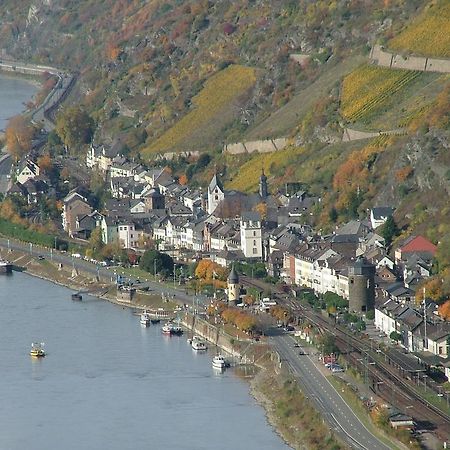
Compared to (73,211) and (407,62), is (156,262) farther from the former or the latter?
(407,62)

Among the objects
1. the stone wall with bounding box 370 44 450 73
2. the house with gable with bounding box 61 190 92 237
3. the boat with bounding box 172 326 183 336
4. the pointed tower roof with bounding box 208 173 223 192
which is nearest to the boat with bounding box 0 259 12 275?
the house with gable with bounding box 61 190 92 237

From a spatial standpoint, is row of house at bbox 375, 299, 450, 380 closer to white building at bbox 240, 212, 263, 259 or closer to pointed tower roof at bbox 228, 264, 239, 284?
pointed tower roof at bbox 228, 264, 239, 284

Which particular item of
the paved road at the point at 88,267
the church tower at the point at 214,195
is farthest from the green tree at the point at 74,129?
the church tower at the point at 214,195

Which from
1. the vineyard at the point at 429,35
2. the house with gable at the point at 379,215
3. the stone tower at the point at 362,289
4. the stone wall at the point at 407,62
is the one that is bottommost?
the stone tower at the point at 362,289

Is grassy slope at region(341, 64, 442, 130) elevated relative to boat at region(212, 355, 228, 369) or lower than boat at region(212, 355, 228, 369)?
elevated

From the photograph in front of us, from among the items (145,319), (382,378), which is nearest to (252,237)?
(145,319)

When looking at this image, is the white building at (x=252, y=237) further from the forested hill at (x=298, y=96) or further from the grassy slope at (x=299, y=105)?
the grassy slope at (x=299, y=105)

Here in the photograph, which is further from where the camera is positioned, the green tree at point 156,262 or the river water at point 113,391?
the green tree at point 156,262
